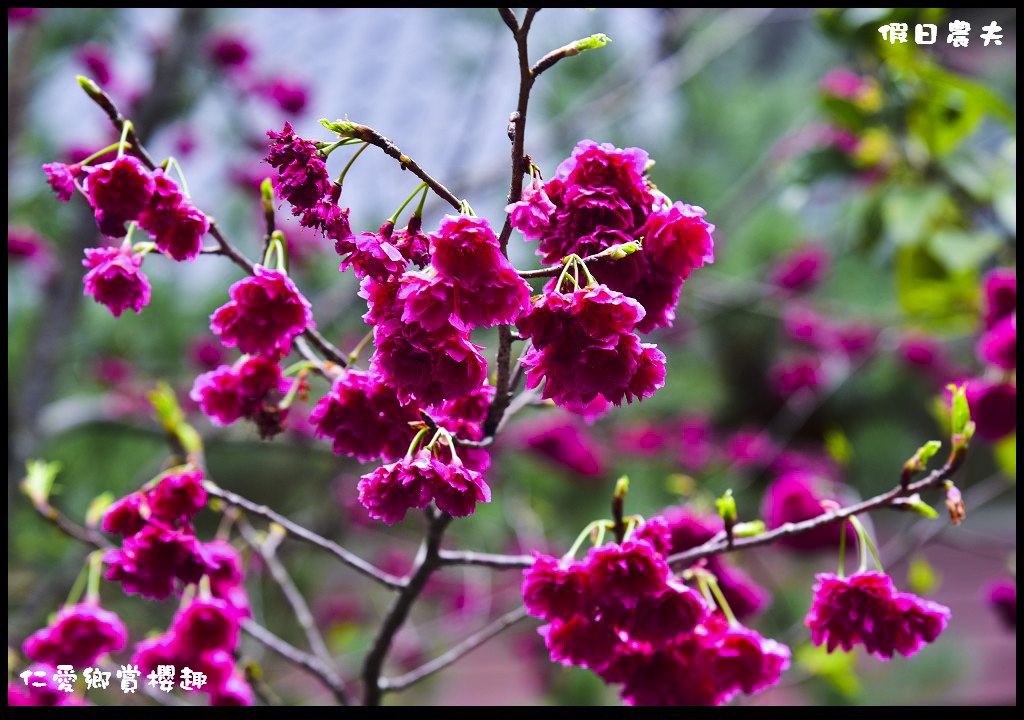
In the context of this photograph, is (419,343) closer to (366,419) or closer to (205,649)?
(366,419)

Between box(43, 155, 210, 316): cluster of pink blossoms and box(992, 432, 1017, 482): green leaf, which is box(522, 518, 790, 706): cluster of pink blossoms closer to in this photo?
box(43, 155, 210, 316): cluster of pink blossoms

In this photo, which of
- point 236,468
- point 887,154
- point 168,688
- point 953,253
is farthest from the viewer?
point 236,468

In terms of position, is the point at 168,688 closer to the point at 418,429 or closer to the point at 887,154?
the point at 418,429

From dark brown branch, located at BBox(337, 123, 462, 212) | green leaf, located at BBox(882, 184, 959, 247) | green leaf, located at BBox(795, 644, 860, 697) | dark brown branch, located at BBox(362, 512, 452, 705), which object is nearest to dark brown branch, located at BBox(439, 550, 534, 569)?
dark brown branch, located at BBox(362, 512, 452, 705)

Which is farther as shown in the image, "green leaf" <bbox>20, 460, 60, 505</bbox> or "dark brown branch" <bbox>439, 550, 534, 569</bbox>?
"green leaf" <bbox>20, 460, 60, 505</bbox>

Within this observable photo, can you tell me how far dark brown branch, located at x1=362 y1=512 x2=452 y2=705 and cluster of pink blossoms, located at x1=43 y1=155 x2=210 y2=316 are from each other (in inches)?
8.6

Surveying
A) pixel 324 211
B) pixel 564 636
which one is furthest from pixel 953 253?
pixel 324 211

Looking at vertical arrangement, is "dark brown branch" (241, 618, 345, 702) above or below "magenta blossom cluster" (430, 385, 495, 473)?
below

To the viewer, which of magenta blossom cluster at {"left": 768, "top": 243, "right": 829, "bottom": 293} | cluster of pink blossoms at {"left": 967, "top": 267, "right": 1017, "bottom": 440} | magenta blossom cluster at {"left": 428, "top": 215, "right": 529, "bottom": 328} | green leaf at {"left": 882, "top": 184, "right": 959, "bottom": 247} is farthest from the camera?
magenta blossom cluster at {"left": 768, "top": 243, "right": 829, "bottom": 293}

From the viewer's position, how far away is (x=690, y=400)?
1947mm

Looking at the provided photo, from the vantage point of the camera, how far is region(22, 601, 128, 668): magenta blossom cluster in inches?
24.6

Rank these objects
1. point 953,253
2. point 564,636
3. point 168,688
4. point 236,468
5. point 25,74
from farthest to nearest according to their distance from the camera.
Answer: point 236,468
point 25,74
point 953,253
point 168,688
point 564,636

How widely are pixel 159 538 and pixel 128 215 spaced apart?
Answer: 0.66 feet
